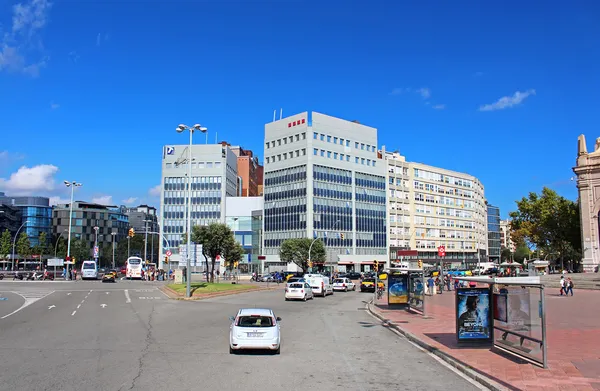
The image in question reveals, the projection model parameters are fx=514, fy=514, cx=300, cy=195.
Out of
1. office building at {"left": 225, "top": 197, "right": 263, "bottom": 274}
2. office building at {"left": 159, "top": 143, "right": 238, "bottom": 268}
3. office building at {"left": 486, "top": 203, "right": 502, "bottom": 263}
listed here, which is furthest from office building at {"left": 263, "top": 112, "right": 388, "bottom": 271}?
office building at {"left": 486, "top": 203, "right": 502, "bottom": 263}

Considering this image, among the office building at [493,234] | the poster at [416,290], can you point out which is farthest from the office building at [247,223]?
the poster at [416,290]

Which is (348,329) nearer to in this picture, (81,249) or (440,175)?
(440,175)

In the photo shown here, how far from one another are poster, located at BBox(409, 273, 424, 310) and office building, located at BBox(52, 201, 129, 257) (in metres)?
136

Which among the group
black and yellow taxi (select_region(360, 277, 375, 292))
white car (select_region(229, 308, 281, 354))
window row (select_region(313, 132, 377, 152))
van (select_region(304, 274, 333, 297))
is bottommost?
black and yellow taxi (select_region(360, 277, 375, 292))

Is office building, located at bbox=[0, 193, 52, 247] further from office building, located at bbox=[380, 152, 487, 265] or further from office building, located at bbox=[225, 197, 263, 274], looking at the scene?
office building, located at bbox=[380, 152, 487, 265]

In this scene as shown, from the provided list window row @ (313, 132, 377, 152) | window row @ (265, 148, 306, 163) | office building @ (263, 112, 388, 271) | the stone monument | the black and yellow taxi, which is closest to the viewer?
the black and yellow taxi

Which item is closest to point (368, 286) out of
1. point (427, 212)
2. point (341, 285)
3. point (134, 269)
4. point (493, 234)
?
point (341, 285)

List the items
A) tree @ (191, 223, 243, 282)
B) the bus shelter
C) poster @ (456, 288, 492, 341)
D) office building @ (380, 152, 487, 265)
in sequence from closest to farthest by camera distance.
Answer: the bus shelter, poster @ (456, 288, 492, 341), tree @ (191, 223, 243, 282), office building @ (380, 152, 487, 265)

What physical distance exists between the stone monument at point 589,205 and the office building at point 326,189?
45.8 meters

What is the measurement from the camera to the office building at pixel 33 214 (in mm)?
147500

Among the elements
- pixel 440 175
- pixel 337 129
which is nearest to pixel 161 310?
pixel 337 129

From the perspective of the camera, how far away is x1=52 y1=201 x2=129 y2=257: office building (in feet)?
503

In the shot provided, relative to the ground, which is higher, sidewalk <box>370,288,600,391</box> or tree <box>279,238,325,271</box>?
tree <box>279,238,325,271</box>

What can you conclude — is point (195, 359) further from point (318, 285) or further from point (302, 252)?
point (302, 252)
